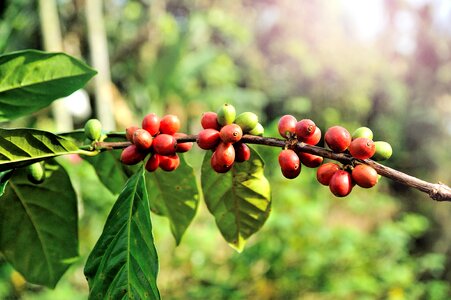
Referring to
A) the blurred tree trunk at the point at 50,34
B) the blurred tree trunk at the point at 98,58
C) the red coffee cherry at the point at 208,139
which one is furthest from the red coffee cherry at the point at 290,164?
the blurred tree trunk at the point at 98,58

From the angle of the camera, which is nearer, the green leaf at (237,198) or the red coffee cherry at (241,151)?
the red coffee cherry at (241,151)

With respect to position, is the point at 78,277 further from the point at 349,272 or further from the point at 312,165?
the point at 312,165

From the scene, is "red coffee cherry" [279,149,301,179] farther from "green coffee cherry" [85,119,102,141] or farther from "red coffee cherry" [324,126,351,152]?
"green coffee cherry" [85,119,102,141]

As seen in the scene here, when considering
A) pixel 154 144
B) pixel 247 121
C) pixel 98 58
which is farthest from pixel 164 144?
pixel 98 58

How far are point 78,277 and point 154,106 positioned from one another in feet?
12.4

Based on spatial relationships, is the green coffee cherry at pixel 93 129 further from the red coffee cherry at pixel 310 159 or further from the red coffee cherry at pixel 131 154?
the red coffee cherry at pixel 310 159

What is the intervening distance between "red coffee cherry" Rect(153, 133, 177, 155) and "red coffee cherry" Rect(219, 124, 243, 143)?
0.08m

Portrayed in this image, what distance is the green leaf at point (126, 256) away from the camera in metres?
0.61

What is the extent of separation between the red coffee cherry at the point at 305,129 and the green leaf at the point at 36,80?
394 mm

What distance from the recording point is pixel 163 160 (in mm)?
739

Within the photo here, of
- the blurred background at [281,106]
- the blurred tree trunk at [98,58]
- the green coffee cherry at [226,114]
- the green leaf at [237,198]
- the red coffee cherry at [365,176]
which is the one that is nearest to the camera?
the red coffee cherry at [365,176]

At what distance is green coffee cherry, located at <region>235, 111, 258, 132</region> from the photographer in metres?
0.68

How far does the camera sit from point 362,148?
2.01 feet

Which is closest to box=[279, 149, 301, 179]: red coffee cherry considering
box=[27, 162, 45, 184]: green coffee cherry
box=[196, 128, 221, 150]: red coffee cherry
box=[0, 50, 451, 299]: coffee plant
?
box=[0, 50, 451, 299]: coffee plant
